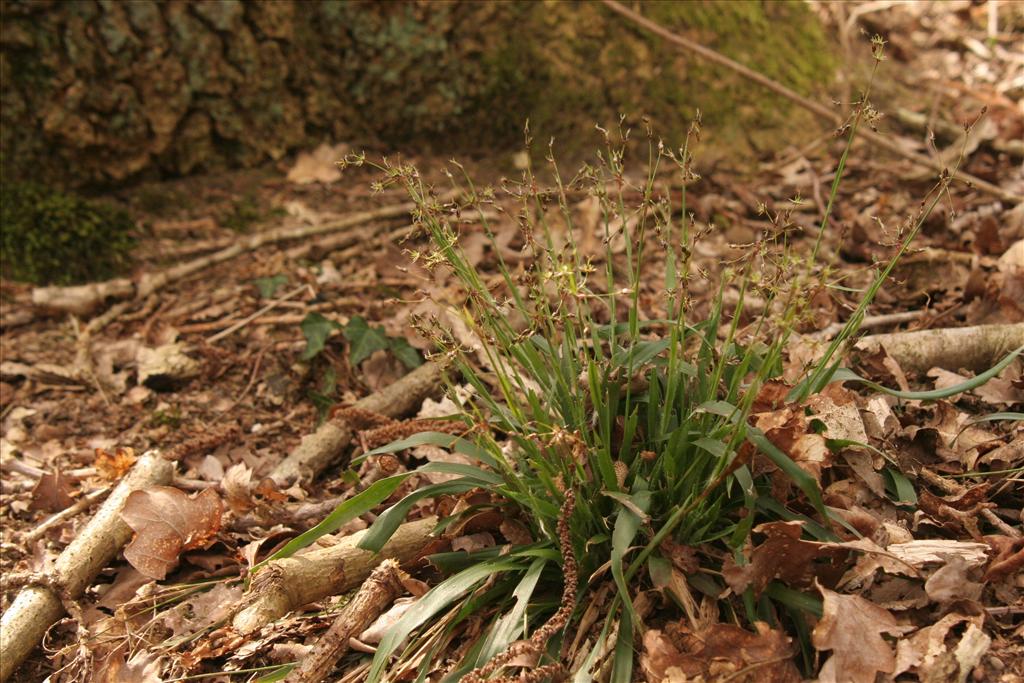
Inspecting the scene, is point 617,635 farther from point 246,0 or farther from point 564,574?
point 246,0

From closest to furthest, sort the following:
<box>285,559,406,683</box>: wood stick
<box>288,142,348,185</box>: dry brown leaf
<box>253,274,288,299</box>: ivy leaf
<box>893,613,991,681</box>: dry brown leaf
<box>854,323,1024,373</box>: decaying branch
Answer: <box>893,613,991,681</box>: dry brown leaf, <box>285,559,406,683</box>: wood stick, <box>854,323,1024,373</box>: decaying branch, <box>253,274,288,299</box>: ivy leaf, <box>288,142,348,185</box>: dry brown leaf

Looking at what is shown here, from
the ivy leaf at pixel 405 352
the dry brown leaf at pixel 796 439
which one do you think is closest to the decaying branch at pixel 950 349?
the dry brown leaf at pixel 796 439

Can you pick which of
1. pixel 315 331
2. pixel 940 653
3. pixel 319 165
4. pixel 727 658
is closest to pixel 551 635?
pixel 727 658

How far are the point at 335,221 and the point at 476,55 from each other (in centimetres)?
117

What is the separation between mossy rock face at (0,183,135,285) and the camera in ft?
11.6

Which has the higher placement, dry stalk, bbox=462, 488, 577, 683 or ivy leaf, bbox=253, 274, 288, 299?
ivy leaf, bbox=253, 274, 288, 299

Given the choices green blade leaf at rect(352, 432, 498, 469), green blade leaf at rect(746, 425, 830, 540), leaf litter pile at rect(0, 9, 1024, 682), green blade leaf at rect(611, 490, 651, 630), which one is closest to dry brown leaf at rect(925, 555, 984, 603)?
leaf litter pile at rect(0, 9, 1024, 682)

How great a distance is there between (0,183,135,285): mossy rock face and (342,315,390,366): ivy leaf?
4.25 feet

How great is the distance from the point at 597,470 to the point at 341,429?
1.15 meters

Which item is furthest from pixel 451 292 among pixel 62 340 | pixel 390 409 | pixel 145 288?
pixel 62 340

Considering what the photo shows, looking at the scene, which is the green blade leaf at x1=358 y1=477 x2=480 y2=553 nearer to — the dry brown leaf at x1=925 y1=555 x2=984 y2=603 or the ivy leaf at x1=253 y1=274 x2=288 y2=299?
the dry brown leaf at x1=925 y1=555 x2=984 y2=603

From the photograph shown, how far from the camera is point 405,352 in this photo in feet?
10.2

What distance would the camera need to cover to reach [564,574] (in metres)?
1.82

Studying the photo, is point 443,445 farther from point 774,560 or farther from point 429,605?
point 774,560
